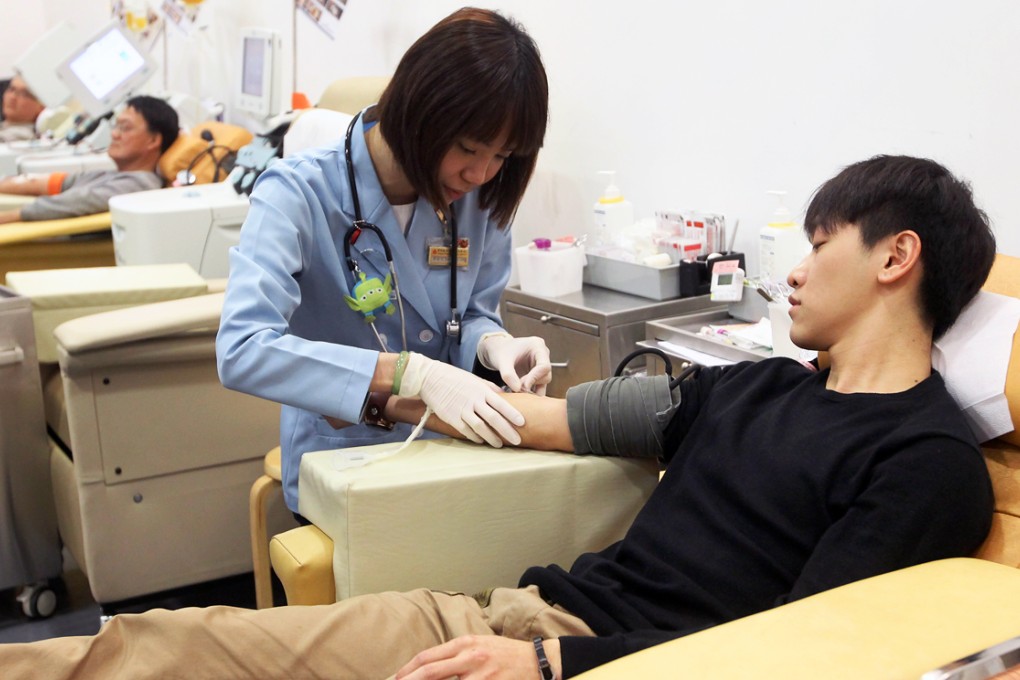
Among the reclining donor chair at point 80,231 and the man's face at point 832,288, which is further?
the reclining donor chair at point 80,231

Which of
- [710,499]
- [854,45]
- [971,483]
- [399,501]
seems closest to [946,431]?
[971,483]

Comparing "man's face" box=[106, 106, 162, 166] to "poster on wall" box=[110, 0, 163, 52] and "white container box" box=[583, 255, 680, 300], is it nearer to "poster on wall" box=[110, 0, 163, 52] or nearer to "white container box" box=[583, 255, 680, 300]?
"poster on wall" box=[110, 0, 163, 52]

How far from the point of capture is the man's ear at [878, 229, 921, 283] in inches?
52.2

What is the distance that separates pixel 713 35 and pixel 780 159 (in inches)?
14.4

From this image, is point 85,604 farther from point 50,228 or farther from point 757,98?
point 757,98

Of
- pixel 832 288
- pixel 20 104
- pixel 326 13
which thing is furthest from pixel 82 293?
pixel 20 104

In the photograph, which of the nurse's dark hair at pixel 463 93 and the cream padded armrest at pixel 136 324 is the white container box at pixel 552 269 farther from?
the nurse's dark hair at pixel 463 93

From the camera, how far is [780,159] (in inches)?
94.6

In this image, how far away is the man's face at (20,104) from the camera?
22.2 feet

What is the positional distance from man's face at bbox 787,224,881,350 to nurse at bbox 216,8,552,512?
43 cm

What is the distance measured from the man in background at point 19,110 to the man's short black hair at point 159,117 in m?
2.80

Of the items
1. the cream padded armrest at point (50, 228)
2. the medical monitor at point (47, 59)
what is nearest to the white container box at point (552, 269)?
the cream padded armrest at point (50, 228)

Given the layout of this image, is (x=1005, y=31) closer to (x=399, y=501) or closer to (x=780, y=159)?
(x=780, y=159)

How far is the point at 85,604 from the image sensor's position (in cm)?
251
